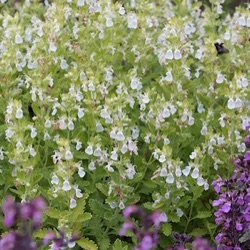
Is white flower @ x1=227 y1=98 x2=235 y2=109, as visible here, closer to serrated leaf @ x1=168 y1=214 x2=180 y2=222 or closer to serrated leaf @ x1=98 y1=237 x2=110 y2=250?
serrated leaf @ x1=168 y1=214 x2=180 y2=222

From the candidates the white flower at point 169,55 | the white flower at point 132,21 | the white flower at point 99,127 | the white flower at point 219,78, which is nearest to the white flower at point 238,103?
the white flower at point 219,78

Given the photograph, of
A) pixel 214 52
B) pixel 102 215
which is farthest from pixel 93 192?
pixel 214 52

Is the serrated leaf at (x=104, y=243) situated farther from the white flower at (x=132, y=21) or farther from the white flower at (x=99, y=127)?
the white flower at (x=132, y=21)

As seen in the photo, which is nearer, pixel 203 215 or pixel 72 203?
pixel 72 203

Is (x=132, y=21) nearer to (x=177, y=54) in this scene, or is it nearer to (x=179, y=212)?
(x=177, y=54)

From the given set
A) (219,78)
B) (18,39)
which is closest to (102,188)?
(219,78)

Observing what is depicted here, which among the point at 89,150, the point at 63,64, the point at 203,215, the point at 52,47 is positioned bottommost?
the point at 203,215

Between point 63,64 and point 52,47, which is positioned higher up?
point 52,47

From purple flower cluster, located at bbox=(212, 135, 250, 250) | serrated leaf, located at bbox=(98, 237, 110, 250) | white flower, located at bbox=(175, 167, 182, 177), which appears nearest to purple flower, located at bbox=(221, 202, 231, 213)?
purple flower cluster, located at bbox=(212, 135, 250, 250)
